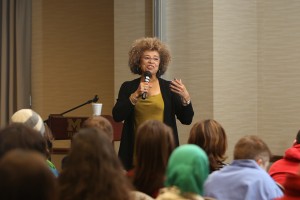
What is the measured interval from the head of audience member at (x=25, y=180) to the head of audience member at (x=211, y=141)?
7.09ft

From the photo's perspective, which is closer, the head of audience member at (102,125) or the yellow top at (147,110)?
the head of audience member at (102,125)

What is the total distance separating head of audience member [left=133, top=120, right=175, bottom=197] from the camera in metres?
3.03

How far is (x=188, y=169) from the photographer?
2371mm

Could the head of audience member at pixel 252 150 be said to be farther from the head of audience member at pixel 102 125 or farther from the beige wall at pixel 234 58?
the beige wall at pixel 234 58

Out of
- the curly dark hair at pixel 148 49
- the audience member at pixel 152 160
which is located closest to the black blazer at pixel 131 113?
the curly dark hair at pixel 148 49

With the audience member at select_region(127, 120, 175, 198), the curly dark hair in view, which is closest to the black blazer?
the curly dark hair

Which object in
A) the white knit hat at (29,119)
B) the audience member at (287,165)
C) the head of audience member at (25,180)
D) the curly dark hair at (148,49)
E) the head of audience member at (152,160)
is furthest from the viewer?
the curly dark hair at (148,49)

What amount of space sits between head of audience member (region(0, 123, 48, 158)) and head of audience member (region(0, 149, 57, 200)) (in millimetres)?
979

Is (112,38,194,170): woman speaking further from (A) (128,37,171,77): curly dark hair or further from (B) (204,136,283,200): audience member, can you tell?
(B) (204,136,283,200): audience member

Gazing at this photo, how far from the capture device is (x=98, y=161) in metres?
2.35

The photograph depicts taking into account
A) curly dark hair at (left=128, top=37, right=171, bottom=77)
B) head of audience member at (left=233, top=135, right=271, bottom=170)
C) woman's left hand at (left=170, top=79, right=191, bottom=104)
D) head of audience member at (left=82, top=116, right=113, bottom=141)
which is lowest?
head of audience member at (left=233, top=135, right=271, bottom=170)

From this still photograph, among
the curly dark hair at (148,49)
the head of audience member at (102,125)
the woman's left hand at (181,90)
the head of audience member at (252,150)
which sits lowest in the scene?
the head of audience member at (252,150)

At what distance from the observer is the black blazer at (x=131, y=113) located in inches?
183

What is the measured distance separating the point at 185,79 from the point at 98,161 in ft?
15.3
